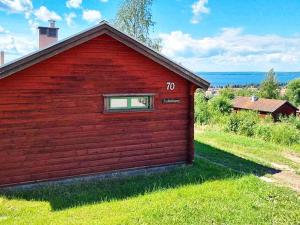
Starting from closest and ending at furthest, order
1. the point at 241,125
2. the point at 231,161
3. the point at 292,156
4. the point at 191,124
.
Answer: the point at 191,124, the point at 231,161, the point at 292,156, the point at 241,125

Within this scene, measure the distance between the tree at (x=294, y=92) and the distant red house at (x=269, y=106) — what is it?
2627 cm

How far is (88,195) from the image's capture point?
9.22 meters

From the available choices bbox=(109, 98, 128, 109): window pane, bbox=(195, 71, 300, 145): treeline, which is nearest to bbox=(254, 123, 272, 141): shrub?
bbox=(195, 71, 300, 145): treeline

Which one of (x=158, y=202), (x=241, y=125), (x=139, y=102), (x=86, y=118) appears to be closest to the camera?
(x=158, y=202)

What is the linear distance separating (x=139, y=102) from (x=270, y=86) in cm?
7674

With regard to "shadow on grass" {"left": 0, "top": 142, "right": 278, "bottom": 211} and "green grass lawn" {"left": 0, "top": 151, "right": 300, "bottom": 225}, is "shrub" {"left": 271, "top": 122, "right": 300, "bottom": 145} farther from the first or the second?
"green grass lawn" {"left": 0, "top": 151, "right": 300, "bottom": 225}

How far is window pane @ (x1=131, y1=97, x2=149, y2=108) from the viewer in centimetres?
1114

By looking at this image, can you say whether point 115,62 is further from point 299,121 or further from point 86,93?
point 299,121

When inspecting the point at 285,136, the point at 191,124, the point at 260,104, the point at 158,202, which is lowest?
the point at 158,202

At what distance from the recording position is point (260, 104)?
59.4 m

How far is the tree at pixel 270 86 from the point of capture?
8156 centimetres

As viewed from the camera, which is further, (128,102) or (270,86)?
(270,86)

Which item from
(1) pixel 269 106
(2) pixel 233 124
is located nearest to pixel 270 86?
(1) pixel 269 106

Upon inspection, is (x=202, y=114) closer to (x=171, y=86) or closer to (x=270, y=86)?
(x=171, y=86)
